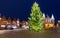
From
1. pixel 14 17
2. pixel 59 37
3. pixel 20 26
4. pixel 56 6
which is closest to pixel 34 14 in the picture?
pixel 20 26

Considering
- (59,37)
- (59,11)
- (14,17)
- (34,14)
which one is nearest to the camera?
(59,37)

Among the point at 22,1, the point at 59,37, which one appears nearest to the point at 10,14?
the point at 22,1

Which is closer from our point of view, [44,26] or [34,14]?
[34,14]

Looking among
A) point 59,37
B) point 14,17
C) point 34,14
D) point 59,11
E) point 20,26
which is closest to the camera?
point 59,37

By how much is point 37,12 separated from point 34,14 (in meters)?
0.07

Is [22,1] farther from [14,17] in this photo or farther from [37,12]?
[37,12]

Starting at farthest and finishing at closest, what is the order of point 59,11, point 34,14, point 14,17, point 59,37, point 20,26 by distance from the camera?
point 59,11
point 14,17
point 20,26
point 34,14
point 59,37

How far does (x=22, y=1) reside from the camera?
3.32m

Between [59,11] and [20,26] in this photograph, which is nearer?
[20,26]

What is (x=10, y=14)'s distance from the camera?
10.6ft

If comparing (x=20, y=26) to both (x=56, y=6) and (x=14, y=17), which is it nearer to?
(x=14, y=17)

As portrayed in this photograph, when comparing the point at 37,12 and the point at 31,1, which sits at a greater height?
the point at 31,1

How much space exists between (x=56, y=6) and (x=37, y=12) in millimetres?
883

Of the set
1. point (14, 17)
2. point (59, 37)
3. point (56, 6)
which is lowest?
point (59, 37)
